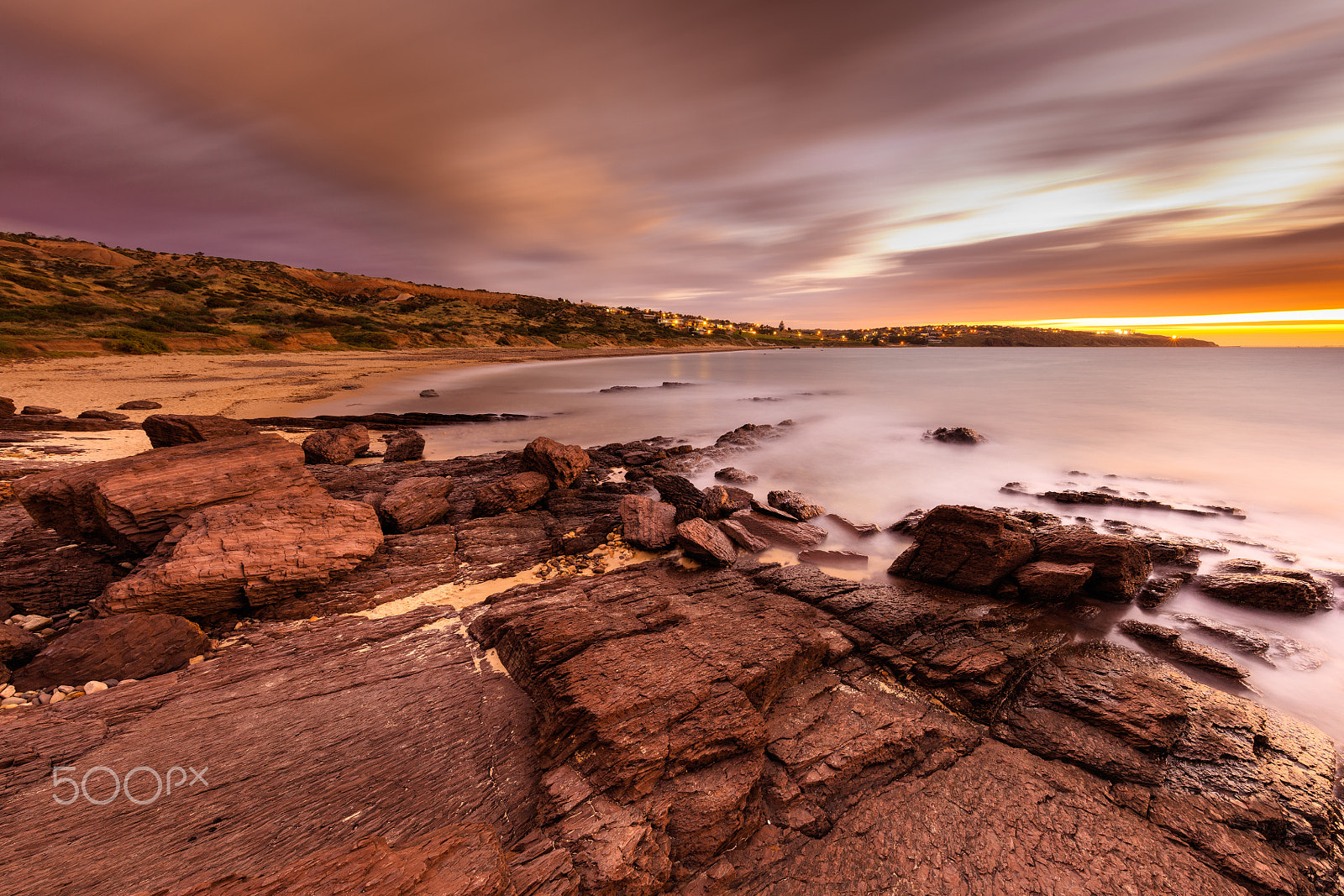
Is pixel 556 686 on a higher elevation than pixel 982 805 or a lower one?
higher

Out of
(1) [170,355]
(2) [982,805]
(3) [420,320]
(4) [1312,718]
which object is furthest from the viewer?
(3) [420,320]

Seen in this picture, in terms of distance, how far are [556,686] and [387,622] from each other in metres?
2.66

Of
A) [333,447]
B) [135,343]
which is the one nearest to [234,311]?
[135,343]

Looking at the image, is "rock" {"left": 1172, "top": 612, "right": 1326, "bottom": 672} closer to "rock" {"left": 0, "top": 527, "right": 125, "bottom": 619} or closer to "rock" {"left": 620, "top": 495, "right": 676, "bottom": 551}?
"rock" {"left": 620, "top": 495, "right": 676, "bottom": 551}

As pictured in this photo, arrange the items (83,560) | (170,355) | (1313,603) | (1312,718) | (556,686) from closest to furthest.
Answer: (556,686) → (1312,718) → (83,560) → (1313,603) → (170,355)

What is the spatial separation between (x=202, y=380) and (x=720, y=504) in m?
34.9

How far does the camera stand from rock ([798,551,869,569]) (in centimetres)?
802

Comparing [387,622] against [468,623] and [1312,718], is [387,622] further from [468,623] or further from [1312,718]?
[1312,718]

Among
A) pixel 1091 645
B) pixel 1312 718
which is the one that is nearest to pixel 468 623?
pixel 1091 645

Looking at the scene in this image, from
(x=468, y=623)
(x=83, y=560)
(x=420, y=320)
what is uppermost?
(x=420, y=320)

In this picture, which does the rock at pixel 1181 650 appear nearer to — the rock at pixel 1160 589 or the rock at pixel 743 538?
the rock at pixel 1160 589

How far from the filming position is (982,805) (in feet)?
12.2

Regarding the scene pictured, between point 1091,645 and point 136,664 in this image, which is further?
point 1091,645

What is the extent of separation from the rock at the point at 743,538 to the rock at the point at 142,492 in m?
6.90
